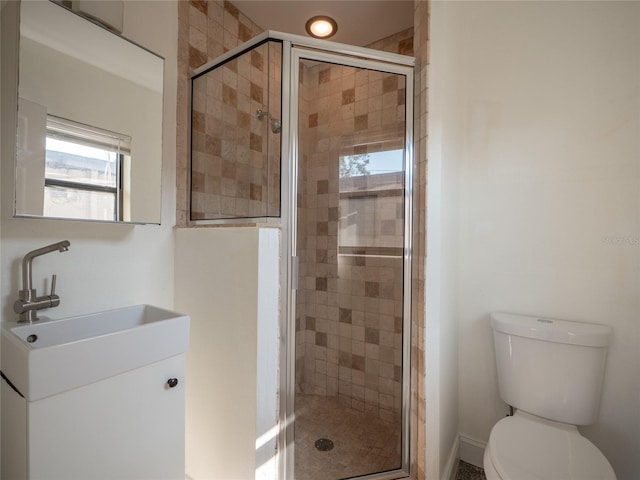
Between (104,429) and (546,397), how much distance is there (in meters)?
1.71

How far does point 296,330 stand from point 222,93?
1.22 meters

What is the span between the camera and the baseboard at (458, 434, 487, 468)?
162cm

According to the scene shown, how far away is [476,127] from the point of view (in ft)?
5.38

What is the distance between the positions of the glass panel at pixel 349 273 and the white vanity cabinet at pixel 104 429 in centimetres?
52

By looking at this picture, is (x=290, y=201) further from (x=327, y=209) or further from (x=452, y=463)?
(x=452, y=463)

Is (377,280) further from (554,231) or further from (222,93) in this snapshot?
(222,93)

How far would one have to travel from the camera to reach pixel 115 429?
3.10 feet

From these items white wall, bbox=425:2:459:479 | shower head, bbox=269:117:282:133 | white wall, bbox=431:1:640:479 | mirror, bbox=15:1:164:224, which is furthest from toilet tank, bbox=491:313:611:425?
mirror, bbox=15:1:164:224

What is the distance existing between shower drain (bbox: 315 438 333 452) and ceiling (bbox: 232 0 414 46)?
2412mm

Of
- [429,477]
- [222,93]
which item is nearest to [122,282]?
[222,93]

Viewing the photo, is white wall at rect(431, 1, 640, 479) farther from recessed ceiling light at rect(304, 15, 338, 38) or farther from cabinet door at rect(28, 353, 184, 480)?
cabinet door at rect(28, 353, 184, 480)

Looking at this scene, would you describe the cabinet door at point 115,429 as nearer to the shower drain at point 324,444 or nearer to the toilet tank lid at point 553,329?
the shower drain at point 324,444

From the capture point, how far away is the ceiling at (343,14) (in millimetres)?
1732

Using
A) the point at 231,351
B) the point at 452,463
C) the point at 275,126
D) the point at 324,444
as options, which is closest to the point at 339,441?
the point at 324,444
